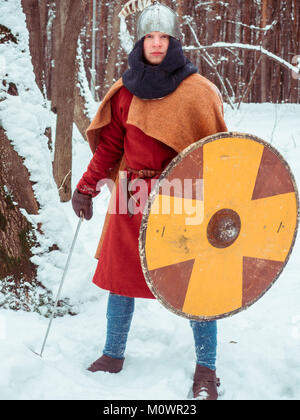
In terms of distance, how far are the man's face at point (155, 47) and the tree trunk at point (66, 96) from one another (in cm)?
288

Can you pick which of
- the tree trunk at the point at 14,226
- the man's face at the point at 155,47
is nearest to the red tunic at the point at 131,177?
the man's face at the point at 155,47

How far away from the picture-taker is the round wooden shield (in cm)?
160

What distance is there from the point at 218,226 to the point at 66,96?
11.9 ft

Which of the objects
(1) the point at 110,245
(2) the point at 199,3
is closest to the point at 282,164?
(1) the point at 110,245

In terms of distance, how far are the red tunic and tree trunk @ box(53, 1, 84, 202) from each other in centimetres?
287

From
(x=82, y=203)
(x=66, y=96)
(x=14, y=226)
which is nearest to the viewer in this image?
(x=82, y=203)

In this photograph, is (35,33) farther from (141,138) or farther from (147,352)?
(147,352)

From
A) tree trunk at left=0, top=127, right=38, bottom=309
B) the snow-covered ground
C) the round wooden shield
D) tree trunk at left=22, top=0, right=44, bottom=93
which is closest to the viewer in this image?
the round wooden shield

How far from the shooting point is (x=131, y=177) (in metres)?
1.93

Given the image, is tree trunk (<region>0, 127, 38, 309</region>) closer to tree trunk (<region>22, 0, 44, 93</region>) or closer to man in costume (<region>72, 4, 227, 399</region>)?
man in costume (<region>72, 4, 227, 399</region>)

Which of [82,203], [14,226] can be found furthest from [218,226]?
[14,226]

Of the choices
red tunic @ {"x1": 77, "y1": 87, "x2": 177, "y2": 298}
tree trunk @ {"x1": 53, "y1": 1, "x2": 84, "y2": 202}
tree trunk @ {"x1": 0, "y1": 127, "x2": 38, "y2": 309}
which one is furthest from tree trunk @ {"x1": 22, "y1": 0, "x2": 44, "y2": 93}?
red tunic @ {"x1": 77, "y1": 87, "x2": 177, "y2": 298}

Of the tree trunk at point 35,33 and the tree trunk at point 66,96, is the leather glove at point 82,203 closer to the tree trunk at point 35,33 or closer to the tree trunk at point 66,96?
the tree trunk at point 35,33

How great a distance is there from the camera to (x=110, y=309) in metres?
2.08
